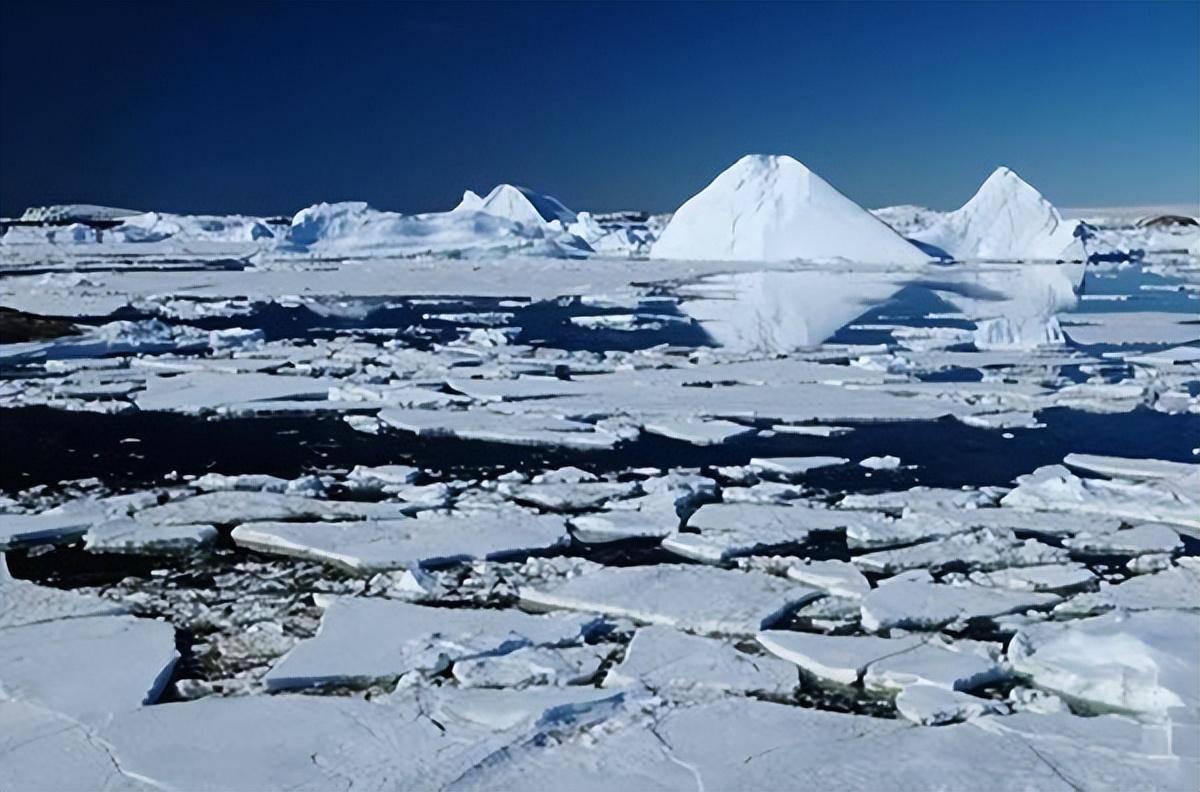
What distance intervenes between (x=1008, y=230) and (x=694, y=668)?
3242 cm

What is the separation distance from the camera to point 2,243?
47.2m

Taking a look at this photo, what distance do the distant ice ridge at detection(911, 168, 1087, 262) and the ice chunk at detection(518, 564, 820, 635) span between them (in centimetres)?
3051

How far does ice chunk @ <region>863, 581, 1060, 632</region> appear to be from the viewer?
406 centimetres

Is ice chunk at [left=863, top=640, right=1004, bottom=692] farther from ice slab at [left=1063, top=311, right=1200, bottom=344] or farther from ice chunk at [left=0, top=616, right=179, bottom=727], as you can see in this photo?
ice slab at [left=1063, top=311, right=1200, bottom=344]

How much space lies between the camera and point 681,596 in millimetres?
4305

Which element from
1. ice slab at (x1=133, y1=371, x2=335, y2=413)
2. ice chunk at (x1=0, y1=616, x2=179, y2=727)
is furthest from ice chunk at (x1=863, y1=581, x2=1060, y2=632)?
ice slab at (x1=133, y1=371, x2=335, y2=413)

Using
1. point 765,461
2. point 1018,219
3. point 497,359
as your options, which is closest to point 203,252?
point 1018,219

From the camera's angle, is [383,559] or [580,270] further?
[580,270]

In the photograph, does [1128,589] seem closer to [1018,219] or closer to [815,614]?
[815,614]

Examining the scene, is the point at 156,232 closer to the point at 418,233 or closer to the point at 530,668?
the point at 418,233

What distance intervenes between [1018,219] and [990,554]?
101 ft

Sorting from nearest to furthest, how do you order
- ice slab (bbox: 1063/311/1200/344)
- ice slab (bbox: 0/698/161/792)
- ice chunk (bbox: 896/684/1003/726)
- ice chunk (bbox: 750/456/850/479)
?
ice slab (bbox: 0/698/161/792)
ice chunk (bbox: 896/684/1003/726)
ice chunk (bbox: 750/456/850/479)
ice slab (bbox: 1063/311/1200/344)

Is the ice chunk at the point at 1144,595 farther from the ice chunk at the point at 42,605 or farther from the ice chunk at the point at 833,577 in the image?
the ice chunk at the point at 42,605

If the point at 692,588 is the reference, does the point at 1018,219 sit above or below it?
above
